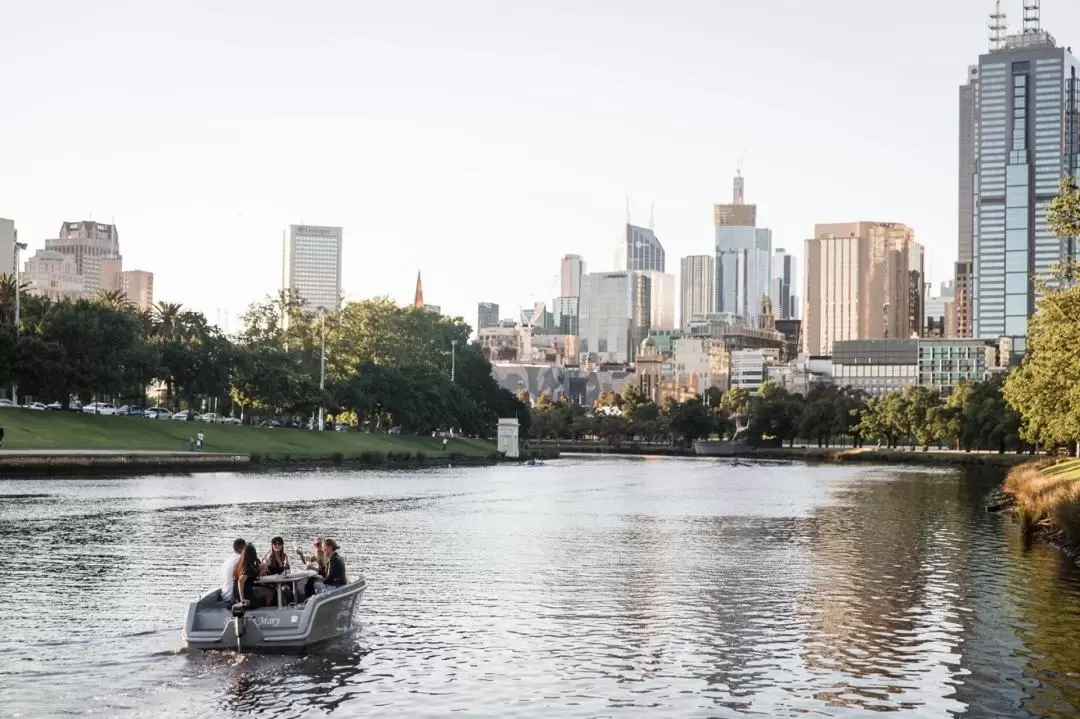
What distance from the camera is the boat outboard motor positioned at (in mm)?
33906

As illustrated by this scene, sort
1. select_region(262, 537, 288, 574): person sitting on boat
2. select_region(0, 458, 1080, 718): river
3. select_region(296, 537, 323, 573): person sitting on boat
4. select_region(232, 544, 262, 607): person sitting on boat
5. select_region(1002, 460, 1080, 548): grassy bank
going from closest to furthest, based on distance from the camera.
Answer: select_region(0, 458, 1080, 718): river
select_region(232, 544, 262, 607): person sitting on boat
select_region(262, 537, 288, 574): person sitting on boat
select_region(296, 537, 323, 573): person sitting on boat
select_region(1002, 460, 1080, 548): grassy bank

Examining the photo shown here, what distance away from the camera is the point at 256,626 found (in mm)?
34250

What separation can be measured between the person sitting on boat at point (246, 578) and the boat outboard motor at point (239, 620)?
24.1 inches

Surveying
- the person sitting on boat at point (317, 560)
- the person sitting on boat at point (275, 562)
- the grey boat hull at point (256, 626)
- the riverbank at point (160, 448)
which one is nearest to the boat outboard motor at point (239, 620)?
the grey boat hull at point (256, 626)

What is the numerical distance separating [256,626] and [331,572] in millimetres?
3621

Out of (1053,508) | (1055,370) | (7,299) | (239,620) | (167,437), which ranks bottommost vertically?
(239,620)

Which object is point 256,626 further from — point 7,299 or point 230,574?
point 7,299

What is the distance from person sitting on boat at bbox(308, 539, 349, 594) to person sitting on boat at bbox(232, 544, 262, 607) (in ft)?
6.53

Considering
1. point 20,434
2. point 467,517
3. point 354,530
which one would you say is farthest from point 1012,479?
point 20,434

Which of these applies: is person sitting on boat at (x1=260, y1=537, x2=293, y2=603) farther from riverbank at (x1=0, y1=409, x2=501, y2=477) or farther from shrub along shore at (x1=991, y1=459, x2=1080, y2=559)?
riverbank at (x1=0, y1=409, x2=501, y2=477)

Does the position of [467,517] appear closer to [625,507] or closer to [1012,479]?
[625,507]

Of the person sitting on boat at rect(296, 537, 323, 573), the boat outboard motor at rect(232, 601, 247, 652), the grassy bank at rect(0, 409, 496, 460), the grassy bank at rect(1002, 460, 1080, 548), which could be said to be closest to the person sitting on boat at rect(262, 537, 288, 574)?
the person sitting on boat at rect(296, 537, 323, 573)

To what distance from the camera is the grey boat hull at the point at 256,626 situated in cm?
3416

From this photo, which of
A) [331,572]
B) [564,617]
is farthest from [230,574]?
[564,617]
